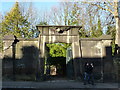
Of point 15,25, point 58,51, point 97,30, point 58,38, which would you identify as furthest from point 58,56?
point 15,25

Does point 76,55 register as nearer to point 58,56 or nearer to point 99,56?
point 99,56

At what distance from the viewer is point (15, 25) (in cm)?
2753

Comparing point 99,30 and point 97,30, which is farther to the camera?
point 97,30

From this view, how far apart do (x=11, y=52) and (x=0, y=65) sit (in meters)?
1.24

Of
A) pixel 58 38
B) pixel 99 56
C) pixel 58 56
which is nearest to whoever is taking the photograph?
pixel 58 38

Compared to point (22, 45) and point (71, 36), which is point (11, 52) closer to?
point (22, 45)

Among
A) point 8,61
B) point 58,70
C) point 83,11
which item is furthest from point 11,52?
point 83,11

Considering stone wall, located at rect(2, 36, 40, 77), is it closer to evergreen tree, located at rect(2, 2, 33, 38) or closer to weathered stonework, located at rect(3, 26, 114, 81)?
weathered stonework, located at rect(3, 26, 114, 81)

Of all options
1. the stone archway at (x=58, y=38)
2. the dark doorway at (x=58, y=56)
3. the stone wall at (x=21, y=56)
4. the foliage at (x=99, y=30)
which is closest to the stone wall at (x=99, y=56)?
the stone archway at (x=58, y=38)

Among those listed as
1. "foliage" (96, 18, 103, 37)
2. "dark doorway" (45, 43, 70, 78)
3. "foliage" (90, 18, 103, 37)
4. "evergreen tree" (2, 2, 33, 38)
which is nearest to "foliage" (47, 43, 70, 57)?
"dark doorway" (45, 43, 70, 78)

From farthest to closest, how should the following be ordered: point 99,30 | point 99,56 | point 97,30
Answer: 1. point 97,30
2. point 99,30
3. point 99,56

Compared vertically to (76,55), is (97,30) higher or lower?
higher

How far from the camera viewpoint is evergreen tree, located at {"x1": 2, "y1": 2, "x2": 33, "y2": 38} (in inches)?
1070

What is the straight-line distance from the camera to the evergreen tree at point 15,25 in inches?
1070
